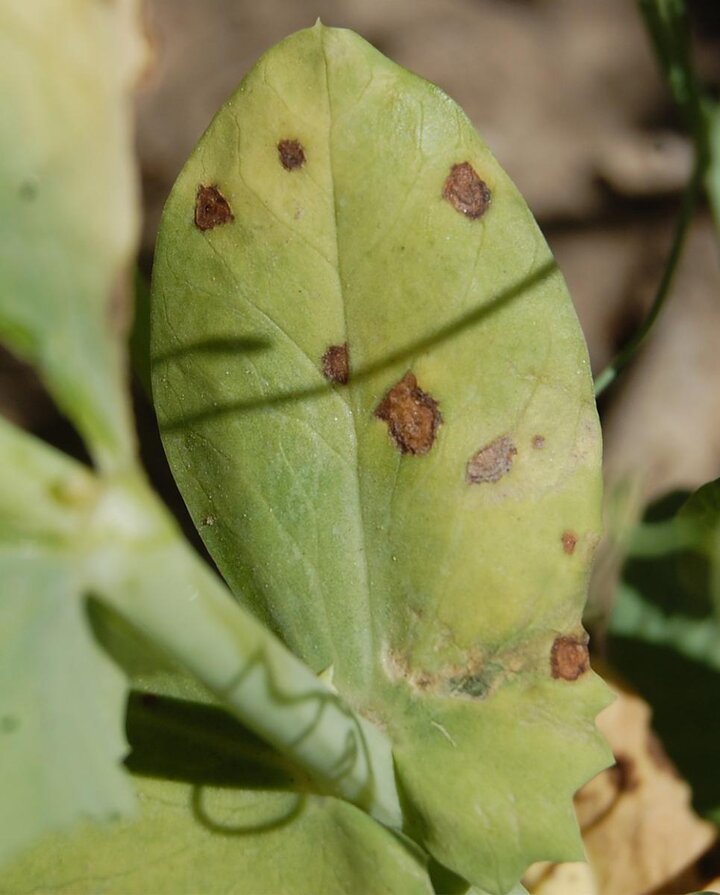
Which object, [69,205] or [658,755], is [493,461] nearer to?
[69,205]

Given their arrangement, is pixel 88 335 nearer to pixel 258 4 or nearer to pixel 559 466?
pixel 559 466

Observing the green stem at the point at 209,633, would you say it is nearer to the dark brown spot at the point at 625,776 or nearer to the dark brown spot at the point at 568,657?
the dark brown spot at the point at 568,657

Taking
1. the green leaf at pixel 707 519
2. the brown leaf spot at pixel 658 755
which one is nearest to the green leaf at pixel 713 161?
the green leaf at pixel 707 519

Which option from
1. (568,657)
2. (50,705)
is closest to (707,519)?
(568,657)

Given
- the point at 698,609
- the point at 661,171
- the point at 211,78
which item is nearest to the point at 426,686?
the point at 698,609

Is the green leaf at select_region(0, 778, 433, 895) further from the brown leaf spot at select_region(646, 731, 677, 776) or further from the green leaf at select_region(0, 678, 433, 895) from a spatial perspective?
the brown leaf spot at select_region(646, 731, 677, 776)

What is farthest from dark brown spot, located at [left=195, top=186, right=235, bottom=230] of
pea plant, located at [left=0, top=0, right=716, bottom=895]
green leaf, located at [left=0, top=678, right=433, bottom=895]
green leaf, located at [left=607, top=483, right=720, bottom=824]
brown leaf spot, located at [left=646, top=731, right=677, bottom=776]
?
brown leaf spot, located at [left=646, top=731, right=677, bottom=776]

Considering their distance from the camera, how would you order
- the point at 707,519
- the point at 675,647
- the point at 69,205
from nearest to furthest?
the point at 69,205, the point at 707,519, the point at 675,647
